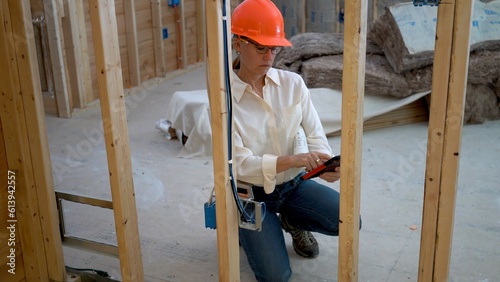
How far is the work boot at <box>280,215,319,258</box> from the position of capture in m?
2.71

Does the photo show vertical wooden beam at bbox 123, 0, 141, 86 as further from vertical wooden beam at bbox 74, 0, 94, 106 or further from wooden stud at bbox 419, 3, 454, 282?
wooden stud at bbox 419, 3, 454, 282

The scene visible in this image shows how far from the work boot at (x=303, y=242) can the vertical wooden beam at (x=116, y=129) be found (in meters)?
0.75

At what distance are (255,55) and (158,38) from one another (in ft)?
12.8

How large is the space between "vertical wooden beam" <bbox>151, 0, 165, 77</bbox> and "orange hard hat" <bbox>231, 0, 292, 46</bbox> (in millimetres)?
3750

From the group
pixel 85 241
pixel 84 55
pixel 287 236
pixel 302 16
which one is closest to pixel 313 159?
pixel 287 236

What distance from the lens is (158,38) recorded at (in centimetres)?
599

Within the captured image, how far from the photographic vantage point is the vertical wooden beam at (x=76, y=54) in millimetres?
4781

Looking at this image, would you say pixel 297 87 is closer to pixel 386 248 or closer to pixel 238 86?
pixel 238 86

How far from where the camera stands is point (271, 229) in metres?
2.46

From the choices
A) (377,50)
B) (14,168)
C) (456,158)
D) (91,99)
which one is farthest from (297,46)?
(456,158)

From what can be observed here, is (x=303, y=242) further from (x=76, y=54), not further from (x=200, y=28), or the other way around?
(x=200, y=28)

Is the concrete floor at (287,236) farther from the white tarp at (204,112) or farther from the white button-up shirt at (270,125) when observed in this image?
the white button-up shirt at (270,125)

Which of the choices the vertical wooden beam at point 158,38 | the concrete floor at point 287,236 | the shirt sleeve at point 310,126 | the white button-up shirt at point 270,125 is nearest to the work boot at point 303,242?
the concrete floor at point 287,236

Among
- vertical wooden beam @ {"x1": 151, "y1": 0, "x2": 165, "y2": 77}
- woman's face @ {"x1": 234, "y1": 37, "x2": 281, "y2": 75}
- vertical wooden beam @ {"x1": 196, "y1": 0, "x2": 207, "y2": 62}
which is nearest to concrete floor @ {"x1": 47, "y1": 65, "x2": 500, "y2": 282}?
woman's face @ {"x1": 234, "y1": 37, "x2": 281, "y2": 75}
